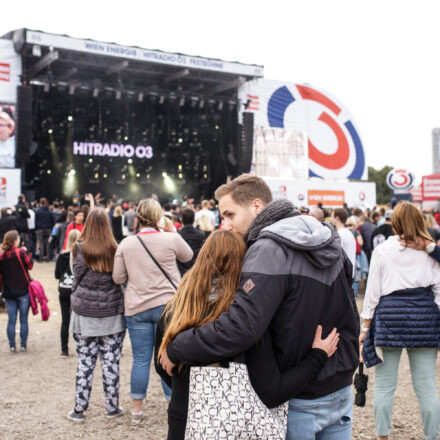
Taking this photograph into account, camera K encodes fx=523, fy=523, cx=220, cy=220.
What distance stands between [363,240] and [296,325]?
306 inches

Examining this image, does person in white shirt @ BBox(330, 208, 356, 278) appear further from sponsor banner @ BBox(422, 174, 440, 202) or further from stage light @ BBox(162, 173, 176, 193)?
stage light @ BBox(162, 173, 176, 193)

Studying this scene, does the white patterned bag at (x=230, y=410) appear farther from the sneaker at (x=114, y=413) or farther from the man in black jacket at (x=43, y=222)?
the man in black jacket at (x=43, y=222)

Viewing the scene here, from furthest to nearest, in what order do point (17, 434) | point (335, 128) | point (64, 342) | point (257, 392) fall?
point (335, 128) → point (64, 342) → point (17, 434) → point (257, 392)

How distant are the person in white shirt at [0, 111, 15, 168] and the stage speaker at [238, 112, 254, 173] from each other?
8565 mm

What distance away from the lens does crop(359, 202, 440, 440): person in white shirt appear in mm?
3113

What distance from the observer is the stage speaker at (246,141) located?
808 inches

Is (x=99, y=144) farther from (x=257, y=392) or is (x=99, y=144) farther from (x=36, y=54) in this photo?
(x=257, y=392)

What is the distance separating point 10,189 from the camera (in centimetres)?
1527

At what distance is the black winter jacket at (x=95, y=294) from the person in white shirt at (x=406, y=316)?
191cm

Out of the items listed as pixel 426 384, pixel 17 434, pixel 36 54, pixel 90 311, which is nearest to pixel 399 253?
pixel 426 384

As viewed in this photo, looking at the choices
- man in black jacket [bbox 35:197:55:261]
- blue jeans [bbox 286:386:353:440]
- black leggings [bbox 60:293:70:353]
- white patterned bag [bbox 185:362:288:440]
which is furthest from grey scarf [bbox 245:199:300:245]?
man in black jacket [bbox 35:197:55:261]

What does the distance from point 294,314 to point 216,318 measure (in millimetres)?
263

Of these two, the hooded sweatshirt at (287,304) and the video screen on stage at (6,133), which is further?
the video screen on stage at (6,133)

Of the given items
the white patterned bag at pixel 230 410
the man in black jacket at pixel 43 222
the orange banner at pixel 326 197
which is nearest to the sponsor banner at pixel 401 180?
the orange banner at pixel 326 197
